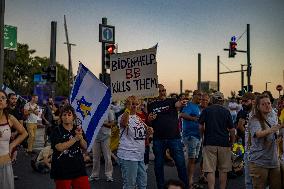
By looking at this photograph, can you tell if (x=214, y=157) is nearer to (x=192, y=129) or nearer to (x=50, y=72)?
(x=192, y=129)

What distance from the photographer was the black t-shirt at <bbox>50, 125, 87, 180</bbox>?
206 inches

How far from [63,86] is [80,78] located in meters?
76.5

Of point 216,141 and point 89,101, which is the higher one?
point 89,101

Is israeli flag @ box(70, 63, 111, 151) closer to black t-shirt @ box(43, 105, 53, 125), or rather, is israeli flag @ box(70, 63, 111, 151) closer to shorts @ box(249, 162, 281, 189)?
shorts @ box(249, 162, 281, 189)

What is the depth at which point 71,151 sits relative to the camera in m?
5.30

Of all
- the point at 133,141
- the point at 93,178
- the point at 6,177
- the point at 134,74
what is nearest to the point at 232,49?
the point at 93,178

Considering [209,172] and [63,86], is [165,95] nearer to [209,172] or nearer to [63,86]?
[209,172]

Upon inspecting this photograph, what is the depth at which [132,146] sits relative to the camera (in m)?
6.36

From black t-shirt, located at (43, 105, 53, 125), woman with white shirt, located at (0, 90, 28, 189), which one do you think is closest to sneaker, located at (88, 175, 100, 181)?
woman with white shirt, located at (0, 90, 28, 189)

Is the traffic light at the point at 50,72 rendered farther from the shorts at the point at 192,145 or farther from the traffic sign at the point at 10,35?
the shorts at the point at 192,145

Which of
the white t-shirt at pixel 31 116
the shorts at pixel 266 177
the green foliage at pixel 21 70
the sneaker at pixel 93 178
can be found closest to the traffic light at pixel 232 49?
the white t-shirt at pixel 31 116

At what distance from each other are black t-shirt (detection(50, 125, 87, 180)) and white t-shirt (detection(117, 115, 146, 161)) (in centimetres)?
112

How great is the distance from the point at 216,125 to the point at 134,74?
1587 millimetres

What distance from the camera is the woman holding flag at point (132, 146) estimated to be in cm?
631
